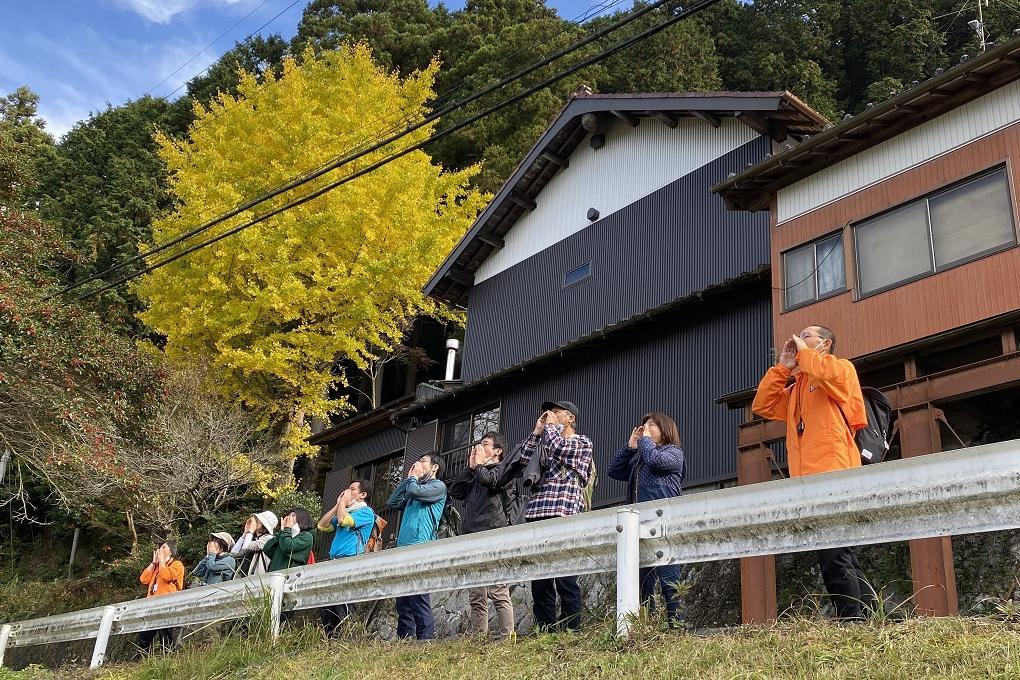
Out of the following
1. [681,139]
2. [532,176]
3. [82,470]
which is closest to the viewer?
[82,470]

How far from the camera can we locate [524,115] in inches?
1144

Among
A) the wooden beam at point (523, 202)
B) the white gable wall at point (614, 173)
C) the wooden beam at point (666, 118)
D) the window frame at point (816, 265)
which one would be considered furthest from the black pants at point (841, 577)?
the wooden beam at point (523, 202)

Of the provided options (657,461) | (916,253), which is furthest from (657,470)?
(916,253)

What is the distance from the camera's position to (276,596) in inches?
262

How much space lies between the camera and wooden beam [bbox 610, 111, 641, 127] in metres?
18.0

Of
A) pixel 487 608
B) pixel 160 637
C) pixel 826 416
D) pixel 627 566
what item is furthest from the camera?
pixel 160 637

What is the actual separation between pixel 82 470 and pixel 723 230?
35.0 ft

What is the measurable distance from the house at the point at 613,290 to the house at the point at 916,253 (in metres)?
1.49

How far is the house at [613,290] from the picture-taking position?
47.1 ft

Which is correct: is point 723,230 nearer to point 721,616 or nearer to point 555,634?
point 721,616

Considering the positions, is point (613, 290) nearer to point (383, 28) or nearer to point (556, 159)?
point (556, 159)

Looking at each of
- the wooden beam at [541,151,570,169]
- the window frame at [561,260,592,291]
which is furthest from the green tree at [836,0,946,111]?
the window frame at [561,260,592,291]

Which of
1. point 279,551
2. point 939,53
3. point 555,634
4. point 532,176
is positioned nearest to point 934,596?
point 555,634

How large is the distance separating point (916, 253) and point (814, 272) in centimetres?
133
